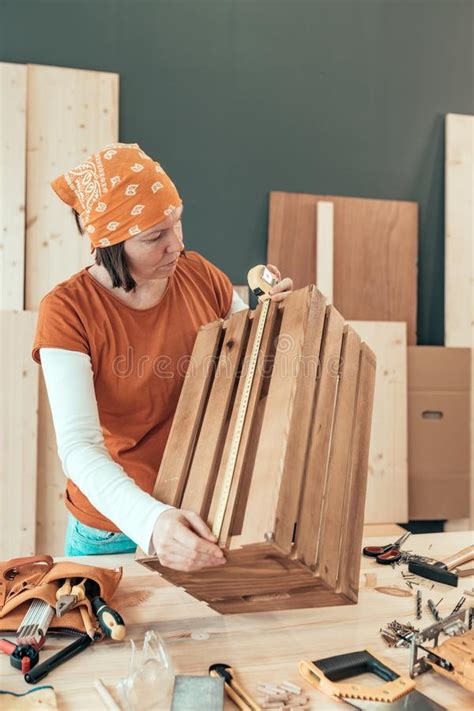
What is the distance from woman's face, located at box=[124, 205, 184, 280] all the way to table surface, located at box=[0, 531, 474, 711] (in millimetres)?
665

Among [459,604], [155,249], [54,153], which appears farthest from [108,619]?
[54,153]

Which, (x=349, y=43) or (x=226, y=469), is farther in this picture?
(x=349, y=43)

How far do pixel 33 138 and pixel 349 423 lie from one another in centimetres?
247

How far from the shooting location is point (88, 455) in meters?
1.26

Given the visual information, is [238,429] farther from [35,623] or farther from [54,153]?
[54,153]

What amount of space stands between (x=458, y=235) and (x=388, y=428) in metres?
1.15

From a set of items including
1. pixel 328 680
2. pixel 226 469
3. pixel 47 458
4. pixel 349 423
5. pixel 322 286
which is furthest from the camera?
pixel 322 286

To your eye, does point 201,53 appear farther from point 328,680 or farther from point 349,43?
point 328,680

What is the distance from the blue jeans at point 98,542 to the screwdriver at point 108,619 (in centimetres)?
45

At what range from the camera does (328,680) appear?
3.12 feet

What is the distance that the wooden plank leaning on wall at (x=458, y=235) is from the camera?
3623 millimetres

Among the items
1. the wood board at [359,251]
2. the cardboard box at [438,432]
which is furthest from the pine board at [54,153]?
the cardboard box at [438,432]

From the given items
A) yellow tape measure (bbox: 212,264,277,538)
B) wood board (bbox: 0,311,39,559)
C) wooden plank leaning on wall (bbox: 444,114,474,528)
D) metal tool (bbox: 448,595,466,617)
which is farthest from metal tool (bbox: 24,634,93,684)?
wooden plank leaning on wall (bbox: 444,114,474,528)

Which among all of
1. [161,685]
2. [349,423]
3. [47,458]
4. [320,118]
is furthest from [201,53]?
[161,685]
